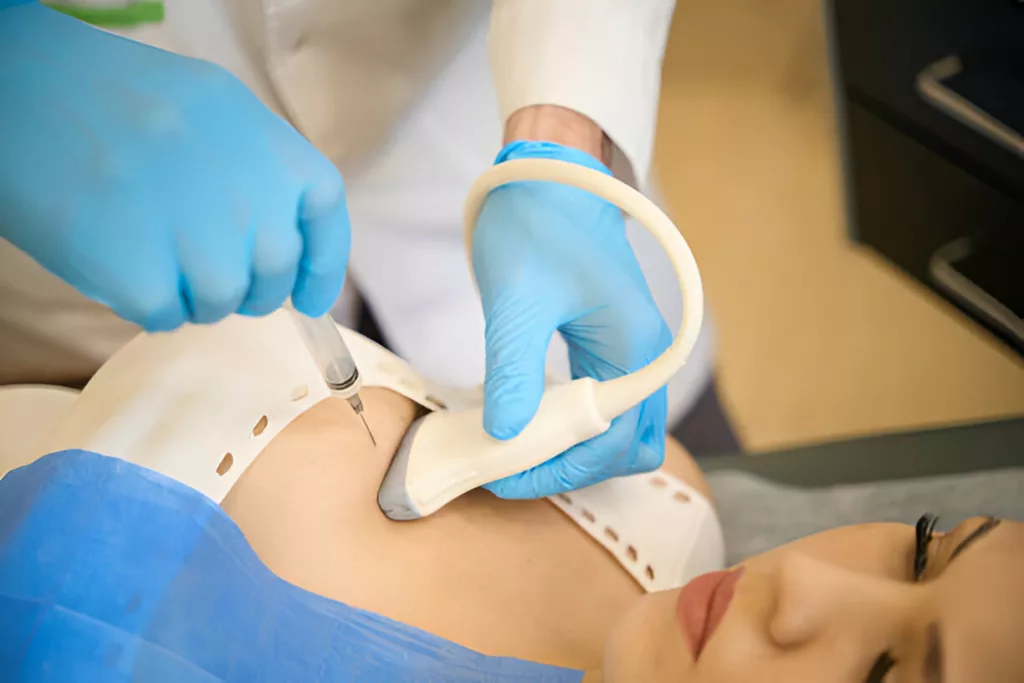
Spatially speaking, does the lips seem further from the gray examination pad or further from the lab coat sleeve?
the lab coat sleeve

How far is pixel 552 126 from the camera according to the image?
82 centimetres

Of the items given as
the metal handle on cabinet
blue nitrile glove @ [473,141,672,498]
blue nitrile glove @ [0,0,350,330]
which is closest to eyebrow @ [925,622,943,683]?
blue nitrile glove @ [473,141,672,498]

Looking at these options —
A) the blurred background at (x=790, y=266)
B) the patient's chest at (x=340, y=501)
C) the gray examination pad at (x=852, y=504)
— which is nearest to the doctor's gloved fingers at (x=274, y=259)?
the patient's chest at (x=340, y=501)

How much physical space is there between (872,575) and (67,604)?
60 centimetres

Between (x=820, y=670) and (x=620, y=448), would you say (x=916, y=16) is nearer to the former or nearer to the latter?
(x=620, y=448)

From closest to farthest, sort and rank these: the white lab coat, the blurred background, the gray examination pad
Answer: the white lab coat → the gray examination pad → the blurred background

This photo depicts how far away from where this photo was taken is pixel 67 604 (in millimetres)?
539

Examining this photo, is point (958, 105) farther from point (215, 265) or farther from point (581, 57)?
point (215, 265)

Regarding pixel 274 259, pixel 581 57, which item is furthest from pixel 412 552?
pixel 581 57

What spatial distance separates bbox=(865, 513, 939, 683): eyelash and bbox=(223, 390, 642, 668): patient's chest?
25 cm

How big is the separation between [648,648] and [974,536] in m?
0.28

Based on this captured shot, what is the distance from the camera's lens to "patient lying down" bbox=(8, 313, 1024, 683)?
1.95 ft

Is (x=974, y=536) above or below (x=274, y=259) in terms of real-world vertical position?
below

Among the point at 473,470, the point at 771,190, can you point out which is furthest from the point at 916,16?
the point at 473,470
